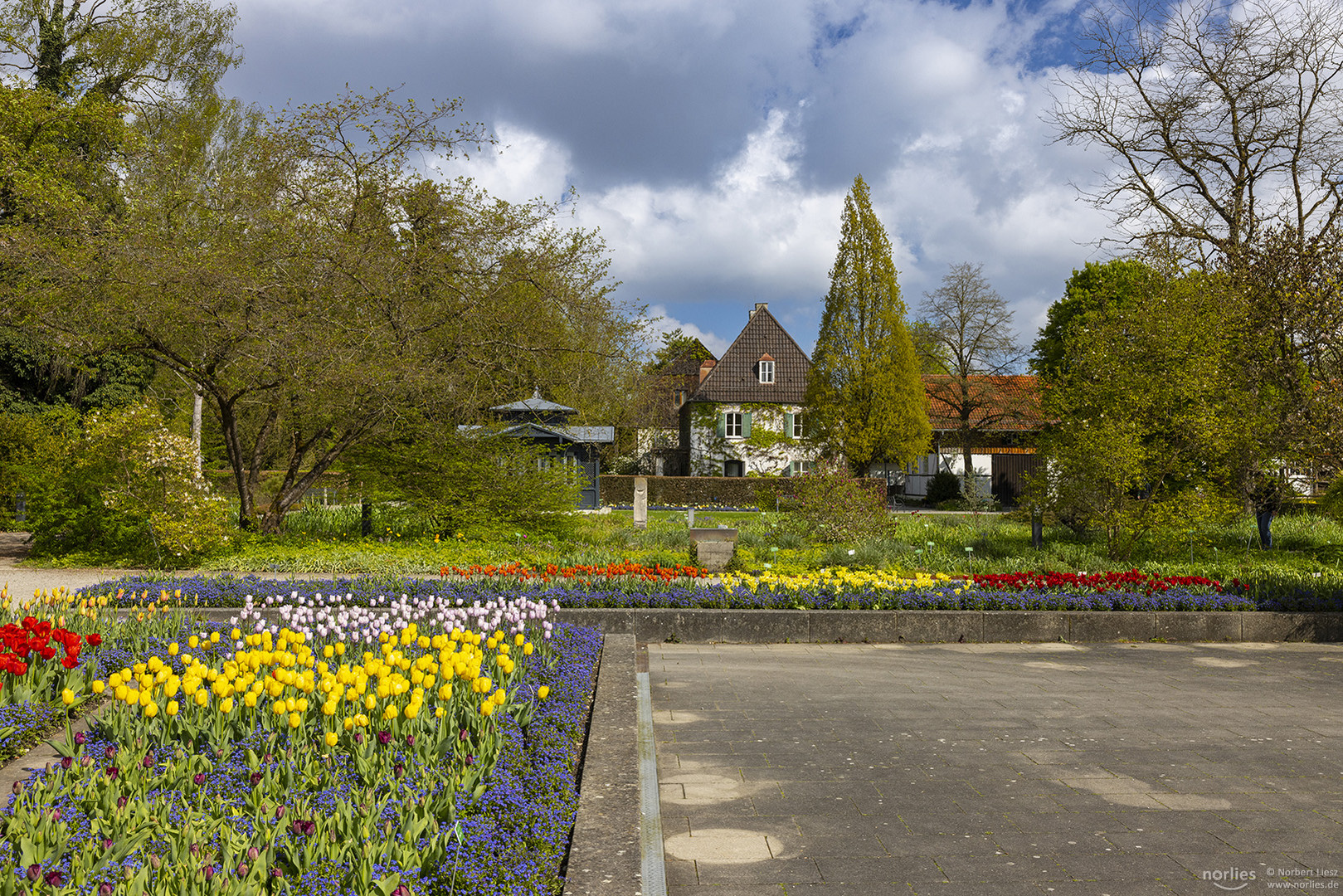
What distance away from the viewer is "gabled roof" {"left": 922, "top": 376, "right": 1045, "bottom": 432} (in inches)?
1453

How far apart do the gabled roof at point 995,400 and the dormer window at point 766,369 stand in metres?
7.71

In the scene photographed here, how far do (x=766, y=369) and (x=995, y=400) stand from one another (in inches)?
443

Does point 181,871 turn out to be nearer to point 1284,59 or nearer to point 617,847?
point 617,847

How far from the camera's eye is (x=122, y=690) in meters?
3.57

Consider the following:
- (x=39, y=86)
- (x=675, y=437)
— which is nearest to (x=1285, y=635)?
(x=39, y=86)

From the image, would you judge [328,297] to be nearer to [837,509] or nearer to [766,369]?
[837,509]

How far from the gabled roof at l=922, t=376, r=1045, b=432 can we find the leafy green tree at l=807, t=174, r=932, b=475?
8.16 feet

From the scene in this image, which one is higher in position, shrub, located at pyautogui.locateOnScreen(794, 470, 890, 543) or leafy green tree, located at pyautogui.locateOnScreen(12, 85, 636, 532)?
leafy green tree, located at pyautogui.locateOnScreen(12, 85, 636, 532)

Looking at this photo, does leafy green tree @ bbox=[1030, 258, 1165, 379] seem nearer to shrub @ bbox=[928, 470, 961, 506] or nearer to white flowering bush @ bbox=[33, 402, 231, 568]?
shrub @ bbox=[928, 470, 961, 506]

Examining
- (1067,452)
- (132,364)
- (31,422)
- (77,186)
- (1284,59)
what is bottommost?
(1067,452)

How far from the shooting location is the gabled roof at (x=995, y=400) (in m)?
36.9

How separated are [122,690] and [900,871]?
11.0 ft

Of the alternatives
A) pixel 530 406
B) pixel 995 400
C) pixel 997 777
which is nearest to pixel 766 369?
pixel 995 400

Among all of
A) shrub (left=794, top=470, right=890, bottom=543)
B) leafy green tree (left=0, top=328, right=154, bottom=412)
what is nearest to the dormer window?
leafy green tree (left=0, top=328, right=154, bottom=412)
